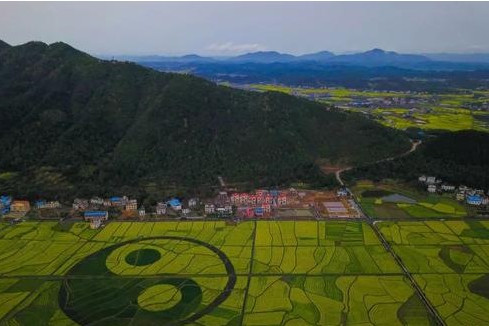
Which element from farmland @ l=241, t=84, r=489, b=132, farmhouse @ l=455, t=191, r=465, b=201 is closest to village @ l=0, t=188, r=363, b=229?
farmhouse @ l=455, t=191, r=465, b=201

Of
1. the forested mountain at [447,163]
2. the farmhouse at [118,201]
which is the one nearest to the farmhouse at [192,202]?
the farmhouse at [118,201]

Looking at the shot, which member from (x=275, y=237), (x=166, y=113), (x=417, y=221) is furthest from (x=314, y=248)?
(x=166, y=113)

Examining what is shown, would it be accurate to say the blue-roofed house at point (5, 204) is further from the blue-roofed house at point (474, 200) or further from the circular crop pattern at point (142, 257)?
the blue-roofed house at point (474, 200)

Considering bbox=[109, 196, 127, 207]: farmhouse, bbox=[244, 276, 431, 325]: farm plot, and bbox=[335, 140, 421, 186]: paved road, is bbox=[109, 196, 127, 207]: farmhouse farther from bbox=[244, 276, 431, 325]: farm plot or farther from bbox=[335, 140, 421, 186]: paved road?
bbox=[335, 140, 421, 186]: paved road

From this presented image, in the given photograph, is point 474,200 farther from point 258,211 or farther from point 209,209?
point 209,209

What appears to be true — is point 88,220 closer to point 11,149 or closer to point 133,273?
point 133,273
